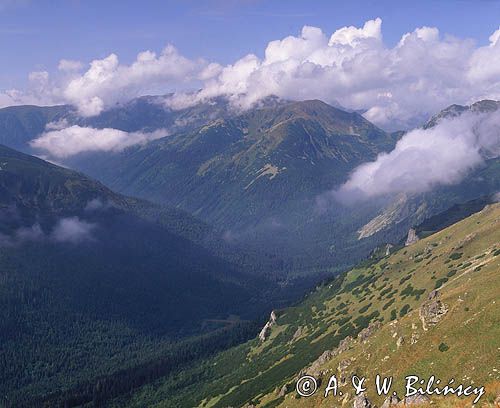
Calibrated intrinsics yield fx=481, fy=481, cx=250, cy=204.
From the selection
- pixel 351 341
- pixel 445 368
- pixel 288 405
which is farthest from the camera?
pixel 351 341

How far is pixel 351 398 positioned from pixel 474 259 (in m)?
101

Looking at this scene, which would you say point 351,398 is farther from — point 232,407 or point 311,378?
point 232,407

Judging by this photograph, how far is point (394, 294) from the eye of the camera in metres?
185

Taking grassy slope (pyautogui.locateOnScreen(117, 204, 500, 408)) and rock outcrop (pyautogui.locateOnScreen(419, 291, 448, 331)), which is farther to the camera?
rock outcrop (pyautogui.locateOnScreen(419, 291, 448, 331))

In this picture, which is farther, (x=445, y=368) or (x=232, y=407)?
(x=232, y=407)

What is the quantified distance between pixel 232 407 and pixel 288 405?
52.1m

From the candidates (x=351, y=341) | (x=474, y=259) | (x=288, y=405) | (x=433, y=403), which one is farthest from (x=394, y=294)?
(x=433, y=403)

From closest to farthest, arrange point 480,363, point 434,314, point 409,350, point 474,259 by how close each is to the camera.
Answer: point 480,363 → point 409,350 → point 434,314 → point 474,259

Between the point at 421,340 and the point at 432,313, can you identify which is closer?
the point at 421,340

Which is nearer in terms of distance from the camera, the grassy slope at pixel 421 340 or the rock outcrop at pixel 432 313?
the grassy slope at pixel 421 340

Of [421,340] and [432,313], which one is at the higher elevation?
[432,313]

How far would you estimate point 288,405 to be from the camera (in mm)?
108188

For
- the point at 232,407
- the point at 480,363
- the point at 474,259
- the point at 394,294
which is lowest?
the point at 232,407

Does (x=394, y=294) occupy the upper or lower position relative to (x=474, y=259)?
lower
